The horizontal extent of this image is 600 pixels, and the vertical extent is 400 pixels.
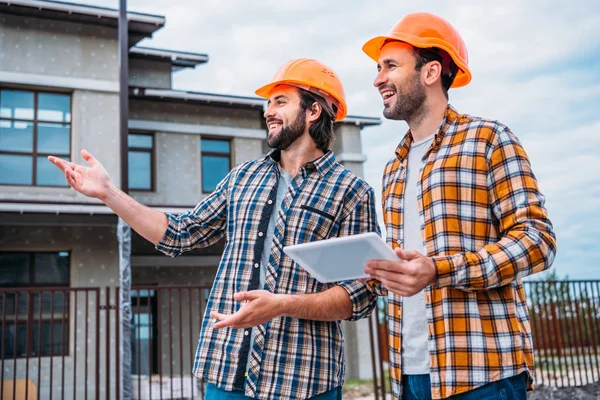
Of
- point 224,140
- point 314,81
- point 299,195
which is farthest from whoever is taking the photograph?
point 224,140

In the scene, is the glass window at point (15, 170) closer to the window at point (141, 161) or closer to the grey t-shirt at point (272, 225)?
the window at point (141, 161)

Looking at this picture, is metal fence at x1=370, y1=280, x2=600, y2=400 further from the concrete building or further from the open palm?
the open palm

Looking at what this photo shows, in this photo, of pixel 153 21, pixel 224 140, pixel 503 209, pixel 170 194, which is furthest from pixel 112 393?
pixel 503 209

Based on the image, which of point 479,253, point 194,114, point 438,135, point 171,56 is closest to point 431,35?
point 438,135

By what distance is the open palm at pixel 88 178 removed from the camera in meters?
2.55

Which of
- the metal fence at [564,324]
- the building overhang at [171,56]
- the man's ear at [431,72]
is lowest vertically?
the metal fence at [564,324]

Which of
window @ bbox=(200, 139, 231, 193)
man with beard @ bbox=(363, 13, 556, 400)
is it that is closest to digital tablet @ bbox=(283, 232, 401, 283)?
man with beard @ bbox=(363, 13, 556, 400)

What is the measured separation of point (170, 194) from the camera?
613 inches

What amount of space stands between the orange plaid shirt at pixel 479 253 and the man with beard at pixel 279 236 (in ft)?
1.23

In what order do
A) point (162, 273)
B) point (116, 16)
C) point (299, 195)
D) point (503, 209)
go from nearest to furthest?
point (503, 209), point (299, 195), point (116, 16), point (162, 273)

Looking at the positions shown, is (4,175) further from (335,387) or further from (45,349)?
(335,387)

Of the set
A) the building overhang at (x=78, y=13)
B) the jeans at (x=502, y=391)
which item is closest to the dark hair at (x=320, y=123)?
the jeans at (x=502, y=391)

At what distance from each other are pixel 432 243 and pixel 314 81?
3.82ft

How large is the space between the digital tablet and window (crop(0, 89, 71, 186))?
12384 mm
